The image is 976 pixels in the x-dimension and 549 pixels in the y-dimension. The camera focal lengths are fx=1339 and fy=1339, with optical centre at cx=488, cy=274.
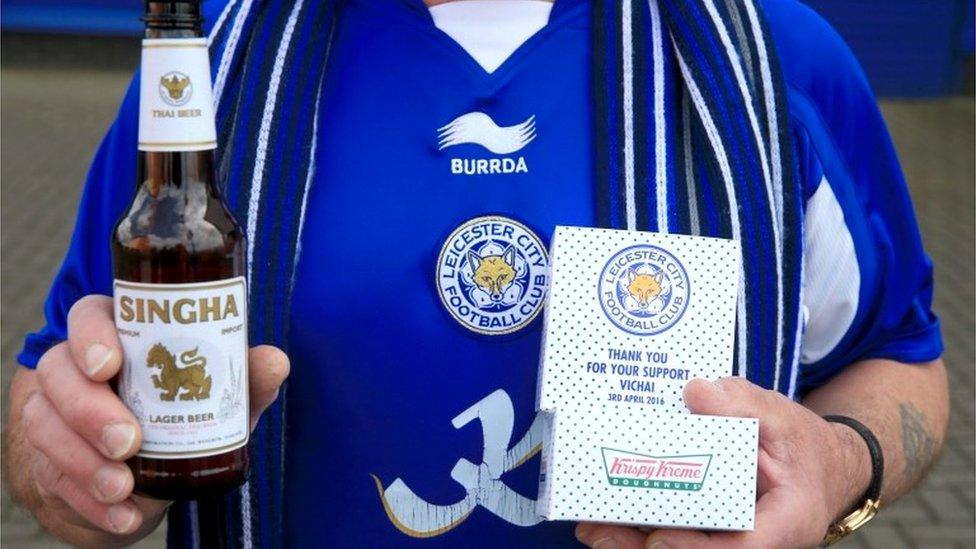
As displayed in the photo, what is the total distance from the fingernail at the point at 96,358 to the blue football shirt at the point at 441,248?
12.8 inches

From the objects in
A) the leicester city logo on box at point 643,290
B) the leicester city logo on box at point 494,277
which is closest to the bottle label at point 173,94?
the leicester city logo on box at point 494,277

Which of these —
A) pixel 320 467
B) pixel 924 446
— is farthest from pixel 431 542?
pixel 924 446

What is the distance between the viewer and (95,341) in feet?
4.77

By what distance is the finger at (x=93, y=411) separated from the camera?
1.42 metres

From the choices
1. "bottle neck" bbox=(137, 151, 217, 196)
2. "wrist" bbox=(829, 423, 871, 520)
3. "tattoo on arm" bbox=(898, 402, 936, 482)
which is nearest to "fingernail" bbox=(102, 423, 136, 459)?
"bottle neck" bbox=(137, 151, 217, 196)

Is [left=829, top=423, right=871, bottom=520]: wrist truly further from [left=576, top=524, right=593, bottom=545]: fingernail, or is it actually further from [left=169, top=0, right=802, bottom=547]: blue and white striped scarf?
[left=576, top=524, right=593, bottom=545]: fingernail

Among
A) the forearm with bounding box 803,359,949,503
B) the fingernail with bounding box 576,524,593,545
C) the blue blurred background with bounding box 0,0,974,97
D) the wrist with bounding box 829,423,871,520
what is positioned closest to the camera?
the fingernail with bounding box 576,524,593,545

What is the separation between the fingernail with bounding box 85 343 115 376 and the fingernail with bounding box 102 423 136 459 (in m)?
0.06

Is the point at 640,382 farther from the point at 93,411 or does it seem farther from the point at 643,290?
the point at 93,411

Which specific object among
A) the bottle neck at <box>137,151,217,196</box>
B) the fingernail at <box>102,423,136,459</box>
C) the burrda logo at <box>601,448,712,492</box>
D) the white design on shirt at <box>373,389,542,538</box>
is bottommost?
the white design on shirt at <box>373,389,542,538</box>

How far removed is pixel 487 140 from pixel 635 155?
19cm

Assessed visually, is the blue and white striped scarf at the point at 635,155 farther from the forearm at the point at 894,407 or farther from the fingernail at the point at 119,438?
the fingernail at the point at 119,438

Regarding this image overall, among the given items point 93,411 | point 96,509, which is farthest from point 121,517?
point 93,411

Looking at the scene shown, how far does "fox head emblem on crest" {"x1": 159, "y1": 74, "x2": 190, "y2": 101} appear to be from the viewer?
4.73 feet
